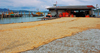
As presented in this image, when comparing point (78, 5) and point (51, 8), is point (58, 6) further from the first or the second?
point (78, 5)

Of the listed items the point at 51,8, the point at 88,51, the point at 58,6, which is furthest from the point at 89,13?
the point at 88,51

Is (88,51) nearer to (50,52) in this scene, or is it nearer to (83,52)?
(83,52)

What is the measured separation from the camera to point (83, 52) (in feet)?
12.4

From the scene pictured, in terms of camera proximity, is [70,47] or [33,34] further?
[33,34]

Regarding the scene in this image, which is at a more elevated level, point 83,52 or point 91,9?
point 91,9

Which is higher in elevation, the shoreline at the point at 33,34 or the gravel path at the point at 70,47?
the shoreline at the point at 33,34

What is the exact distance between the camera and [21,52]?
3840mm

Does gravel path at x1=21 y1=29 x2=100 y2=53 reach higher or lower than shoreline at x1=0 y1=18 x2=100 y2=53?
lower

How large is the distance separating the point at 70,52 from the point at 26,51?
178 cm

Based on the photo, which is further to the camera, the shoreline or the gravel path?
the shoreline

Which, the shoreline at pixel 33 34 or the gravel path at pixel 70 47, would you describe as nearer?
the gravel path at pixel 70 47

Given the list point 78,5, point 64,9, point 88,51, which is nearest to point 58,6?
point 64,9

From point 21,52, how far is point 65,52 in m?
1.75

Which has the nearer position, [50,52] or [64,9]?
[50,52]
